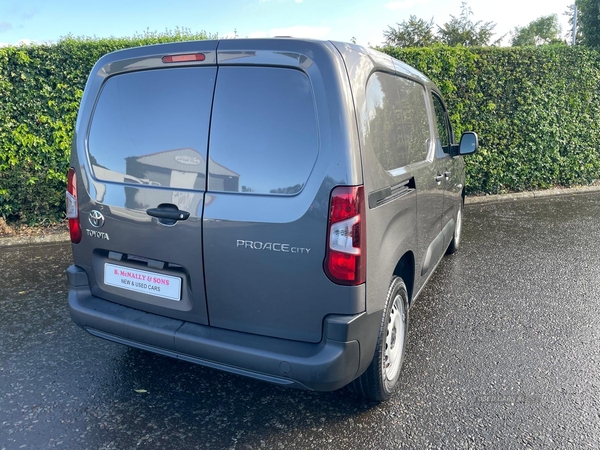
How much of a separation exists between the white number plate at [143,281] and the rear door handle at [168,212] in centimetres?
32

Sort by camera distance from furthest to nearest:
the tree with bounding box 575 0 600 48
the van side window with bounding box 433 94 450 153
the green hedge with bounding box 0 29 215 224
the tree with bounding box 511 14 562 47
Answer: the tree with bounding box 511 14 562 47 < the tree with bounding box 575 0 600 48 < the green hedge with bounding box 0 29 215 224 < the van side window with bounding box 433 94 450 153

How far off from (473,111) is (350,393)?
737cm

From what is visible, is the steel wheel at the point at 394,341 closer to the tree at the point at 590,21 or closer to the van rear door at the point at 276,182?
the van rear door at the point at 276,182

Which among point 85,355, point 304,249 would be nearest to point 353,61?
point 304,249

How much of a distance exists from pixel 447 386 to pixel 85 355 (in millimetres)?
2425

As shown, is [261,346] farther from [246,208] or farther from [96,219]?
[96,219]

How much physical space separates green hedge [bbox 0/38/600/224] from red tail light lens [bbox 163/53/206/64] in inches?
192

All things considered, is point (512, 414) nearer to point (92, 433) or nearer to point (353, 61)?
point (353, 61)

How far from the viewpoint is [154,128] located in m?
2.43

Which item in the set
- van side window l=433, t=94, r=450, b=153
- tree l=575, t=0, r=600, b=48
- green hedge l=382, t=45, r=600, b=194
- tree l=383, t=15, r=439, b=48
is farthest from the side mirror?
tree l=383, t=15, r=439, b=48

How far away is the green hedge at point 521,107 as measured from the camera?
28.1 feet

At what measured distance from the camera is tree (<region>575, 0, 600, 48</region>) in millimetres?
9844

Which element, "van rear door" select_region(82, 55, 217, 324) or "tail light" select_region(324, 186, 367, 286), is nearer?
"tail light" select_region(324, 186, 367, 286)

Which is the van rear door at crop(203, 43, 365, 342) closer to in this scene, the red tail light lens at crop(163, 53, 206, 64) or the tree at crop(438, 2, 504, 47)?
the red tail light lens at crop(163, 53, 206, 64)
